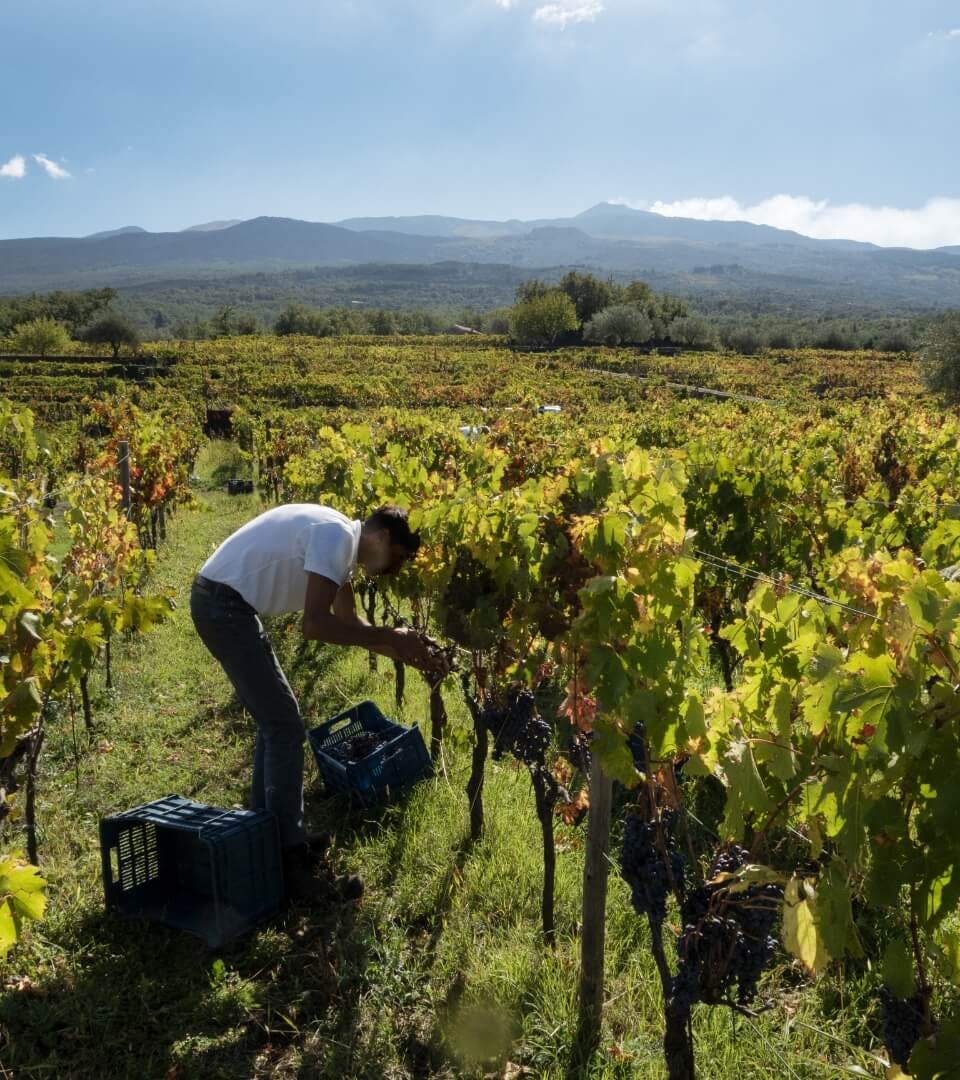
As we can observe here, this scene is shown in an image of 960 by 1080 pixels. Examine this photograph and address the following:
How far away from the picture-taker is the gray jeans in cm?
323

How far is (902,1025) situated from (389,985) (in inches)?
70.7

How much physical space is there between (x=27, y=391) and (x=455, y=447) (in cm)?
3561

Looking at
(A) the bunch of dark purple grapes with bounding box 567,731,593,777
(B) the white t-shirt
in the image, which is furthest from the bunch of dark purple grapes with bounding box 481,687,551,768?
(B) the white t-shirt

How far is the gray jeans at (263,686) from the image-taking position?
3230 millimetres

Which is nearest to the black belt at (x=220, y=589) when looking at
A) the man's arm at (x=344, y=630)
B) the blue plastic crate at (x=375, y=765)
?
the man's arm at (x=344, y=630)

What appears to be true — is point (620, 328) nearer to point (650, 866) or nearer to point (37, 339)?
point (37, 339)

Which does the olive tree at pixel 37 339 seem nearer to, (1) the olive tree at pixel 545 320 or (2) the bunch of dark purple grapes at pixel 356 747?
(1) the olive tree at pixel 545 320

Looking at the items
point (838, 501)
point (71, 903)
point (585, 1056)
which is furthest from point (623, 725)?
point (838, 501)

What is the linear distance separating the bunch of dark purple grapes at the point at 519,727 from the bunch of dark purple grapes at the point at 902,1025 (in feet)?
4.71

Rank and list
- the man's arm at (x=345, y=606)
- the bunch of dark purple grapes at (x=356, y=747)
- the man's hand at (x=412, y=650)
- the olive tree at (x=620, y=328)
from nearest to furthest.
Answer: the man's hand at (x=412, y=650) → the man's arm at (x=345, y=606) → the bunch of dark purple grapes at (x=356, y=747) → the olive tree at (x=620, y=328)

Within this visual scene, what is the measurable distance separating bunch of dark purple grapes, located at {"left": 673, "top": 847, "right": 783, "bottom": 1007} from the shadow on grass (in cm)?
134

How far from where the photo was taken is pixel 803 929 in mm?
1625

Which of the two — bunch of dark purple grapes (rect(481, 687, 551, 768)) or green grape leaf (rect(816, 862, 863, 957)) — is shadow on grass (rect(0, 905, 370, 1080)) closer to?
bunch of dark purple grapes (rect(481, 687, 551, 768))

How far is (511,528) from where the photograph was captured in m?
3.05
